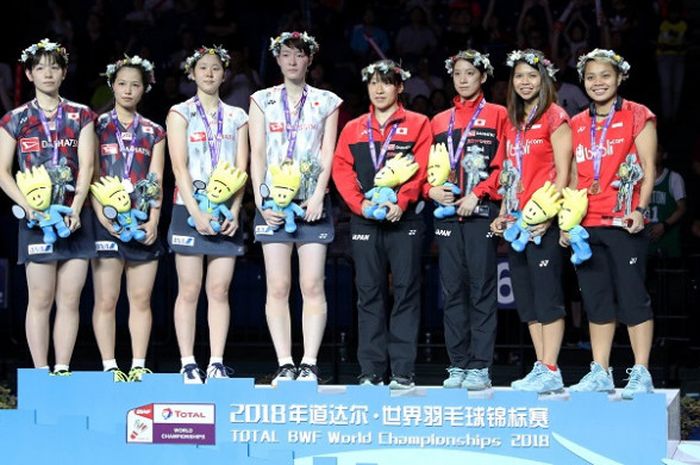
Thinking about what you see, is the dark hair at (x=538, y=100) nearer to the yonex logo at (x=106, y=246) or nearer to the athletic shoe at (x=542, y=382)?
the athletic shoe at (x=542, y=382)

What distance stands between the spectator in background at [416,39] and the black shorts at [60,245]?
599 cm

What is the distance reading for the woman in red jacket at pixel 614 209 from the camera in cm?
1015

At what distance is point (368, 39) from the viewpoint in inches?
643

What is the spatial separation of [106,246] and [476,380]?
255cm

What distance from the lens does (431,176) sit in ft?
34.5

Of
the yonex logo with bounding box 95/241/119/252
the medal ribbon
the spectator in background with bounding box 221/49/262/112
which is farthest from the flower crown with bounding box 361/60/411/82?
the spectator in background with bounding box 221/49/262/112

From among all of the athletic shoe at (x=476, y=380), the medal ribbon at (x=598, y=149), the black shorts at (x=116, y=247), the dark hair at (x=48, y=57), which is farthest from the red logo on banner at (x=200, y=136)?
the medal ribbon at (x=598, y=149)

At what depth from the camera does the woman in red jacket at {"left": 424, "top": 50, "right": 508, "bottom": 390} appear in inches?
414

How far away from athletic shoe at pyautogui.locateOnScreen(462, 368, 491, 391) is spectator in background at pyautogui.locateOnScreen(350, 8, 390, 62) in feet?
20.7

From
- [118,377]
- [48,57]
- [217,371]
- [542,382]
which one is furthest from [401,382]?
[48,57]

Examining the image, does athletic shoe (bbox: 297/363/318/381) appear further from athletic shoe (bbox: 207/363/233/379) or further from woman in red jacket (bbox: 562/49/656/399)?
woman in red jacket (bbox: 562/49/656/399)

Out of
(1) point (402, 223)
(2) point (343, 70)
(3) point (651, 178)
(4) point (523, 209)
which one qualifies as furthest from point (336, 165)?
(2) point (343, 70)

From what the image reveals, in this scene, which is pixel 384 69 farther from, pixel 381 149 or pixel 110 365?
pixel 110 365

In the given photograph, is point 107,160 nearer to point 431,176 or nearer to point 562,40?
point 431,176
